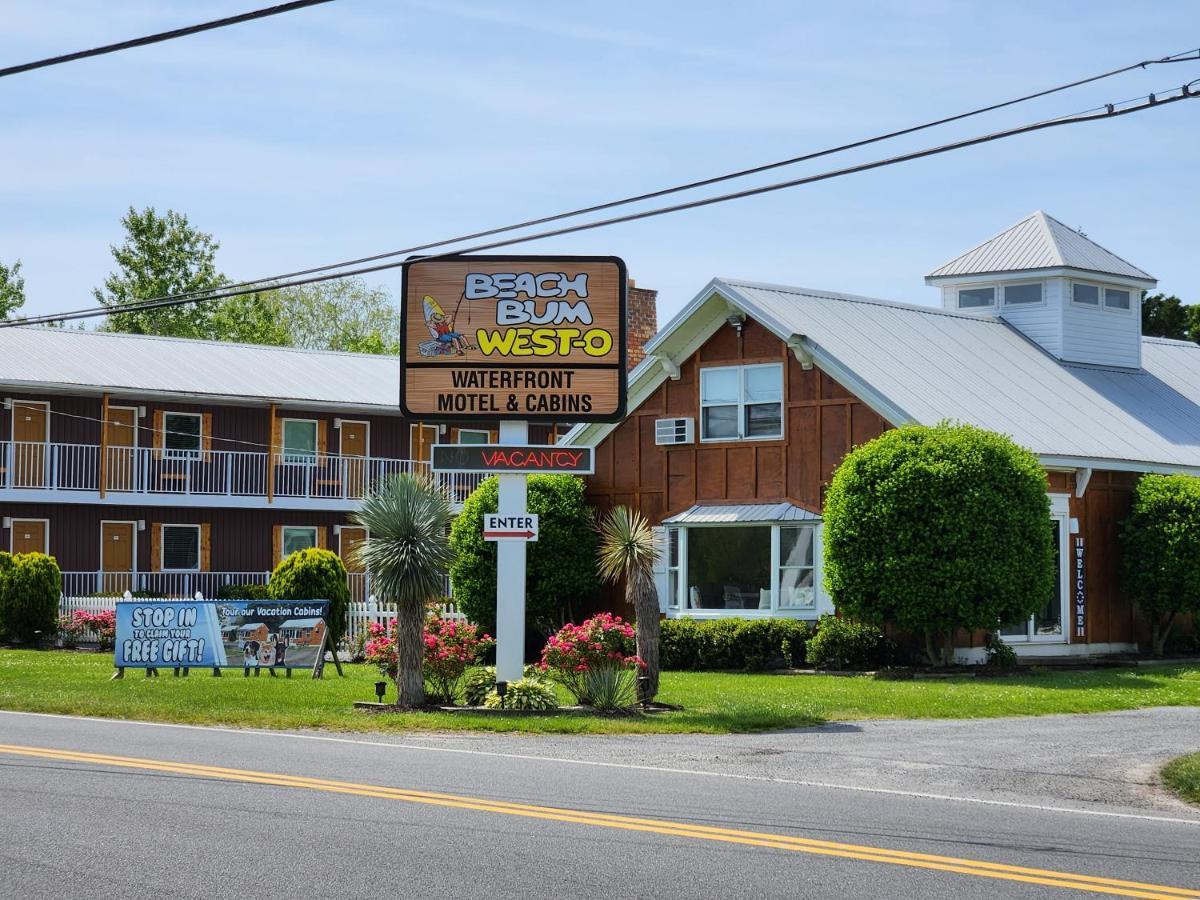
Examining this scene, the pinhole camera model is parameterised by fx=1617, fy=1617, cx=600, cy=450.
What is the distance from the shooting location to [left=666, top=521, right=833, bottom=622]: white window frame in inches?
1131

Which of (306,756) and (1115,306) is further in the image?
(1115,306)

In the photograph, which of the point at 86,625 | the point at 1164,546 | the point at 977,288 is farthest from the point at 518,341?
the point at 977,288

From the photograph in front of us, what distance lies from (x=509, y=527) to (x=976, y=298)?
63.7 ft

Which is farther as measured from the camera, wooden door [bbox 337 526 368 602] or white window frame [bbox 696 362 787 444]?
wooden door [bbox 337 526 368 602]

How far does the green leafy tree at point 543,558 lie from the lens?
101ft

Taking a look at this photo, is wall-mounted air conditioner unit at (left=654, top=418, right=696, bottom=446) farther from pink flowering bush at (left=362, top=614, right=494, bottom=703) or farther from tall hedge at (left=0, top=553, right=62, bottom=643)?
tall hedge at (left=0, top=553, right=62, bottom=643)

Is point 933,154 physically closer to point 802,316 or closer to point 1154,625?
point 802,316

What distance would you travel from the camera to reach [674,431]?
3122cm

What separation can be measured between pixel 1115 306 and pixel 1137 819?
26.2 m

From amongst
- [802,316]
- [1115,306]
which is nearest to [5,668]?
[802,316]

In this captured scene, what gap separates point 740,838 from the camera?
33.9ft

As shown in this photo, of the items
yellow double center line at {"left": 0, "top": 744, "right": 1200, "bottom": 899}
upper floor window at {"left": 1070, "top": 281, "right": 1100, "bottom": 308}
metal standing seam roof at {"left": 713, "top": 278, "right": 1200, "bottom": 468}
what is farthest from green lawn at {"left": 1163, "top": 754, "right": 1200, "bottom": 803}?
upper floor window at {"left": 1070, "top": 281, "right": 1100, "bottom": 308}

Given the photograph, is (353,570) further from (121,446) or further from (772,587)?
(772,587)

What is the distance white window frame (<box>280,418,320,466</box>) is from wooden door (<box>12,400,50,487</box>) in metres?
6.04
